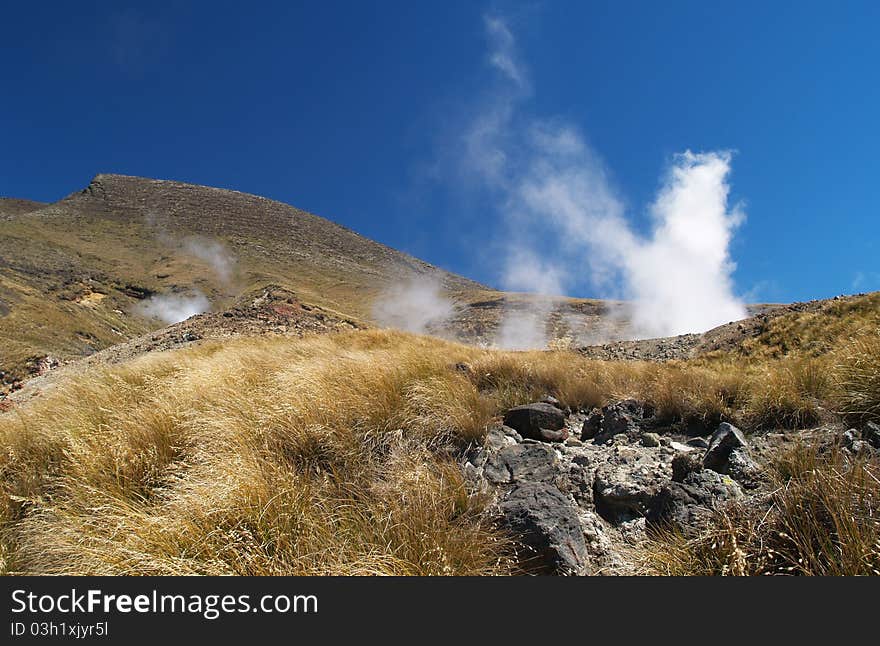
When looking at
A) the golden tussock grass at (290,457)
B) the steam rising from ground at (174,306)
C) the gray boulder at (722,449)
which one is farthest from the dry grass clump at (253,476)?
the steam rising from ground at (174,306)

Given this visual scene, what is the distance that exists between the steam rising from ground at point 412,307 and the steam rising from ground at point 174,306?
17.7m

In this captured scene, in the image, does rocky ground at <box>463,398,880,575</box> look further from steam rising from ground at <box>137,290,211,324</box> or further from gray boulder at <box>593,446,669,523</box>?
steam rising from ground at <box>137,290,211,324</box>

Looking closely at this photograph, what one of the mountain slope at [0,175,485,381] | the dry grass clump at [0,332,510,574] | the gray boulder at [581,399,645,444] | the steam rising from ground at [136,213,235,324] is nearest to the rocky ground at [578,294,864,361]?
the gray boulder at [581,399,645,444]

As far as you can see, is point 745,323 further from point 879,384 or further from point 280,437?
point 280,437

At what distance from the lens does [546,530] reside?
2.31 metres

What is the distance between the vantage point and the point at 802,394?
12.0 feet

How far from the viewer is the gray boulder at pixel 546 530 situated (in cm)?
220

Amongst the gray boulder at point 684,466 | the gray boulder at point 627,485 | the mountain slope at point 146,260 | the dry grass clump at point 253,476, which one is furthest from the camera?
the mountain slope at point 146,260

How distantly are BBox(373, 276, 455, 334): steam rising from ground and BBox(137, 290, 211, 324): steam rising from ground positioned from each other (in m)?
17.7

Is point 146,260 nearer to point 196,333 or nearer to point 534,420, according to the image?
point 196,333

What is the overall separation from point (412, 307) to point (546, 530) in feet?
143

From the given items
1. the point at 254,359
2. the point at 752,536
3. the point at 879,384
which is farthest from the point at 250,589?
the point at 254,359

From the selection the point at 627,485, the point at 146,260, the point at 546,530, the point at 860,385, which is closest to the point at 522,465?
the point at 627,485

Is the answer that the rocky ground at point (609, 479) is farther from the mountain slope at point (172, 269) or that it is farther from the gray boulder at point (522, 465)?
the mountain slope at point (172, 269)
